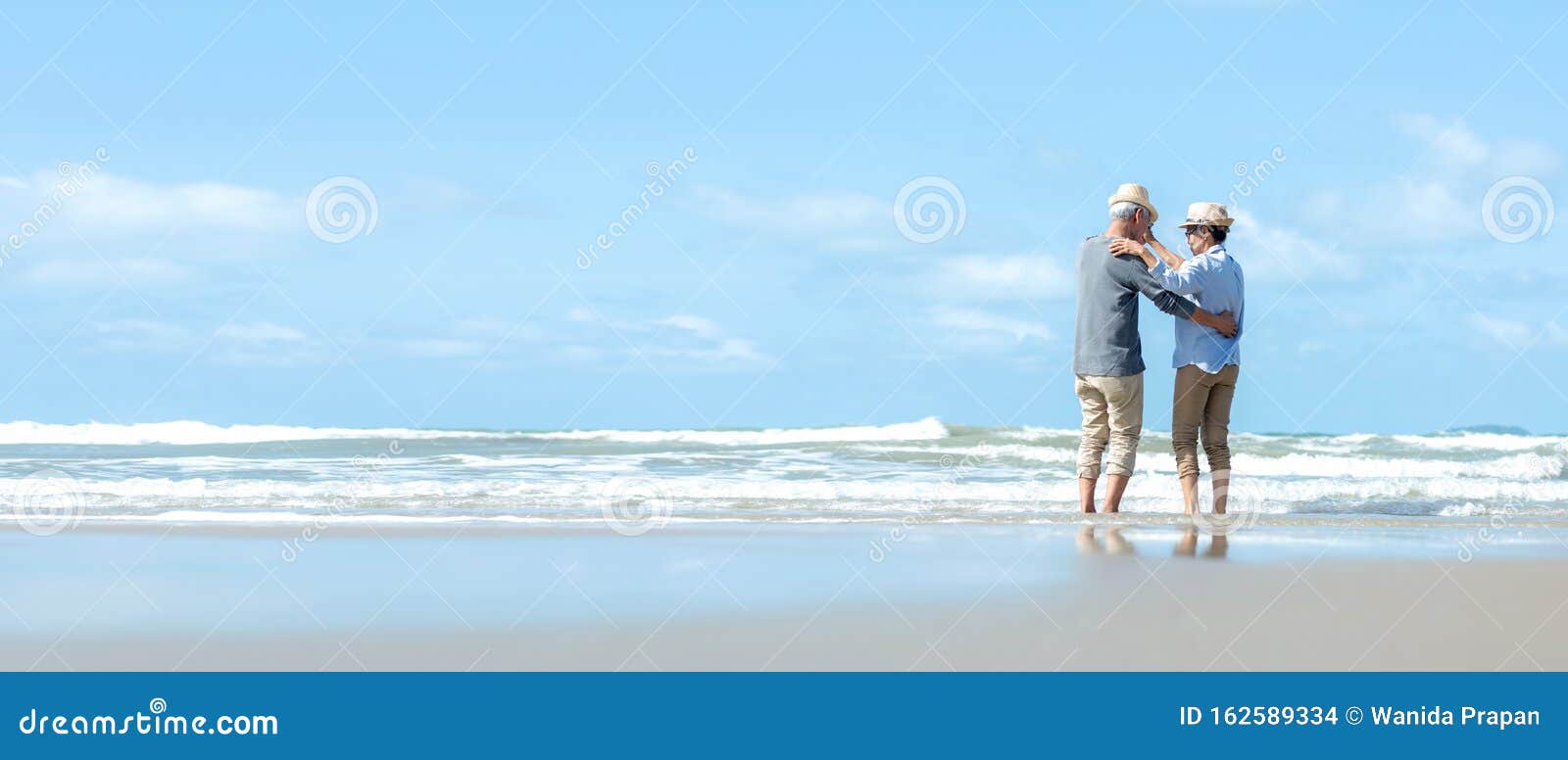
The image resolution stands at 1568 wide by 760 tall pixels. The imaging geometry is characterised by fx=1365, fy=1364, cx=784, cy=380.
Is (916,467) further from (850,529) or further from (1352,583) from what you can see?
(1352,583)

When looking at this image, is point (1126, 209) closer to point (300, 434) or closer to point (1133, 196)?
point (1133, 196)

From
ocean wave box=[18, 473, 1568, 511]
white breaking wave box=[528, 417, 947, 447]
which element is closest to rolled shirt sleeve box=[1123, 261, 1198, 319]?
ocean wave box=[18, 473, 1568, 511]

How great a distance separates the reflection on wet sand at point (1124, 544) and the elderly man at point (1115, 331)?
70 cm

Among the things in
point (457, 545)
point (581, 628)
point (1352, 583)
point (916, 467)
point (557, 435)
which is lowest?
point (581, 628)

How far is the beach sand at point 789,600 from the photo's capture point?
11.8 ft

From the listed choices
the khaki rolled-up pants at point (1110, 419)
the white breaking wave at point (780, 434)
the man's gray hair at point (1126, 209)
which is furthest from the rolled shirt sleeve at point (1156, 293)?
the white breaking wave at point (780, 434)

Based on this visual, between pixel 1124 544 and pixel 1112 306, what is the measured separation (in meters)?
1.57

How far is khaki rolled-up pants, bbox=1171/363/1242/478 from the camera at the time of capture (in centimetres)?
692

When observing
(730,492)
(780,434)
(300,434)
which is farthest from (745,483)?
(300,434)

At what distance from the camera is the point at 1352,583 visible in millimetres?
4691

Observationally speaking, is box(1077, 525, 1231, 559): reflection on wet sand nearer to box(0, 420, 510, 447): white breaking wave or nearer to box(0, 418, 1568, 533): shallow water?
box(0, 418, 1568, 533): shallow water

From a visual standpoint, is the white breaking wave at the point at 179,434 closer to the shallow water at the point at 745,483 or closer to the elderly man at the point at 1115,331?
the shallow water at the point at 745,483

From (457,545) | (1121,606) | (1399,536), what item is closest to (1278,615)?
(1121,606)
